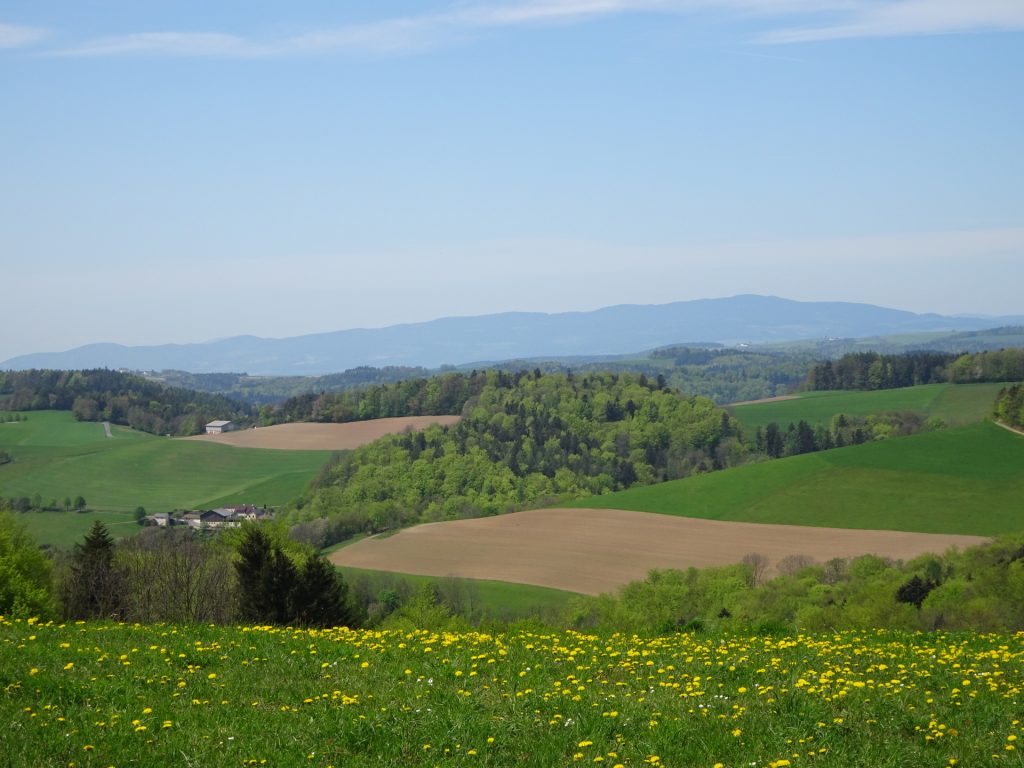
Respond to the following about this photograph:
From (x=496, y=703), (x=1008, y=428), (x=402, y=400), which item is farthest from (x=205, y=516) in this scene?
(x=496, y=703)

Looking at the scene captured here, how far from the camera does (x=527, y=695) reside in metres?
12.0

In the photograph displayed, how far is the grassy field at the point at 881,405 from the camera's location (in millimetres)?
129125

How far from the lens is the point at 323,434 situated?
155 meters

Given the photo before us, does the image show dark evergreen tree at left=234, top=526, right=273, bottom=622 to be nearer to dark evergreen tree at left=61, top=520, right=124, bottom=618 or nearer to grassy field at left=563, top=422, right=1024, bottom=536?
dark evergreen tree at left=61, top=520, right=124, bottom=618

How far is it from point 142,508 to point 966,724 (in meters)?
117

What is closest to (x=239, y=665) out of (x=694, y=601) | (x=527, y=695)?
(x=527, y=695)

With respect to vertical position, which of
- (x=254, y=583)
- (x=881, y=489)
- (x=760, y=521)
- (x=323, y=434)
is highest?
(x=254, y=583)

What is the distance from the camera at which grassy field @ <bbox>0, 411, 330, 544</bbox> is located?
122438 millimetres

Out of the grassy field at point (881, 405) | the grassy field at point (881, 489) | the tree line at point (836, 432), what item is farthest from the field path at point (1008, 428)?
the grassy field at point (881, 405)

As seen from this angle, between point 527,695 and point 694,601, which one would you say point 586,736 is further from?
point 694,601

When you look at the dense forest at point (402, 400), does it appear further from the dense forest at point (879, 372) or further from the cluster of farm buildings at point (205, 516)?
the dense forest at point (879, 372)

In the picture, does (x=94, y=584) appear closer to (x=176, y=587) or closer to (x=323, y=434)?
(x=176, y=587)

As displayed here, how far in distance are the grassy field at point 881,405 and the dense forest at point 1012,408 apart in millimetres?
18409

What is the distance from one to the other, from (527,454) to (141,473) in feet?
173
